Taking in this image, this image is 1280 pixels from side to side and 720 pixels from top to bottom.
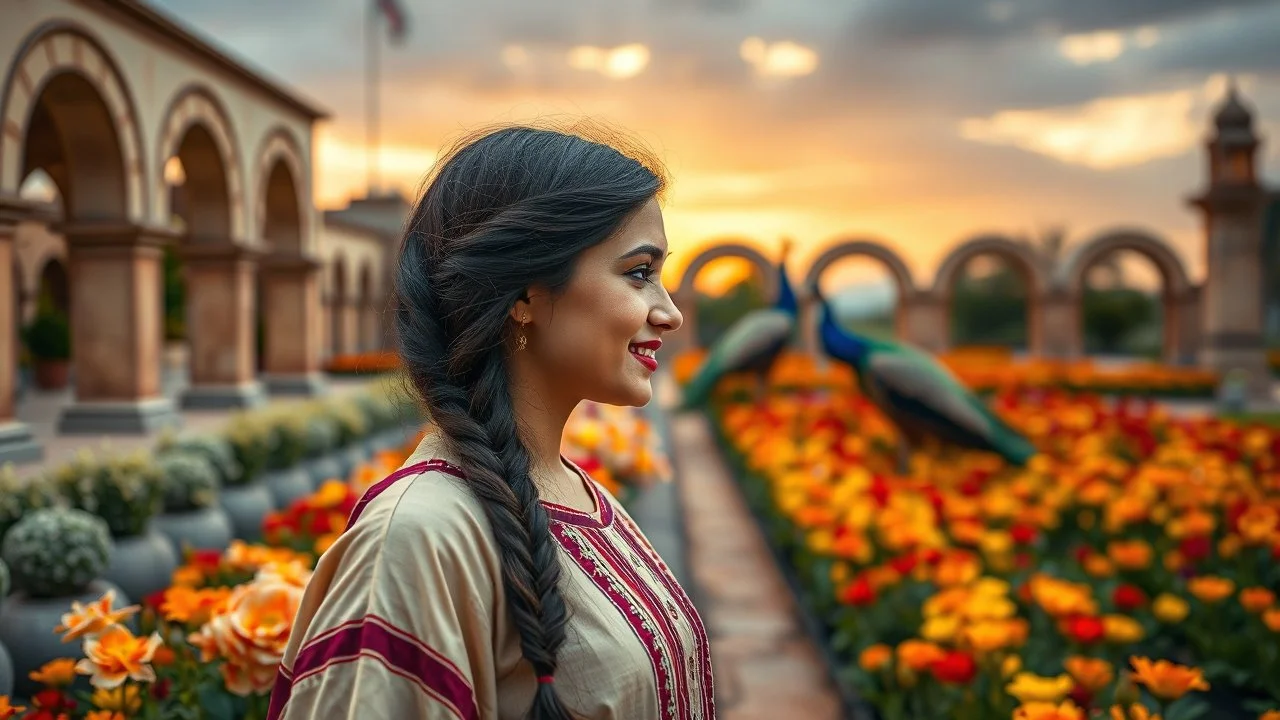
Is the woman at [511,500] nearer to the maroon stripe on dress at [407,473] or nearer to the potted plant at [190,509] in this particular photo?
the maroon stripe on dress at [407,473]

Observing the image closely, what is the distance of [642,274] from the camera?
1.58 meters

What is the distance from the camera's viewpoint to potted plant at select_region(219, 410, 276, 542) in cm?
560

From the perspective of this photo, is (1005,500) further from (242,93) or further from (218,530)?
(242,93)

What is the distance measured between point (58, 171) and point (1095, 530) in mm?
13721

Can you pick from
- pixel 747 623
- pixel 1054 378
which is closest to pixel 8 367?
pixel 747 623

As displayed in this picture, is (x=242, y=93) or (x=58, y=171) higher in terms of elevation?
(x=242, y=93)

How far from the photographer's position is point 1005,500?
500 centimetres

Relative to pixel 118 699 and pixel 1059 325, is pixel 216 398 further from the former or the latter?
pixel 1059 325

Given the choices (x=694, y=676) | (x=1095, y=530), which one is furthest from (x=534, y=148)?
(x=1095, y=530)

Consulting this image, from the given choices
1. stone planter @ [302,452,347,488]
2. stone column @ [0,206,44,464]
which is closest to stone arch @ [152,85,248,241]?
stone column @ [0,206,44,464]

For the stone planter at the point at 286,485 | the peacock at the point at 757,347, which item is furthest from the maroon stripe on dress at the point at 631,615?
the peacock at the point at 757,347

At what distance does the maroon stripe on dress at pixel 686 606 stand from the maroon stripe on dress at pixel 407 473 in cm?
41

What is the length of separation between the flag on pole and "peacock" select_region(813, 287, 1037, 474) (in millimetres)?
28300

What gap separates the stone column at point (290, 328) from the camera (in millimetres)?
15055
